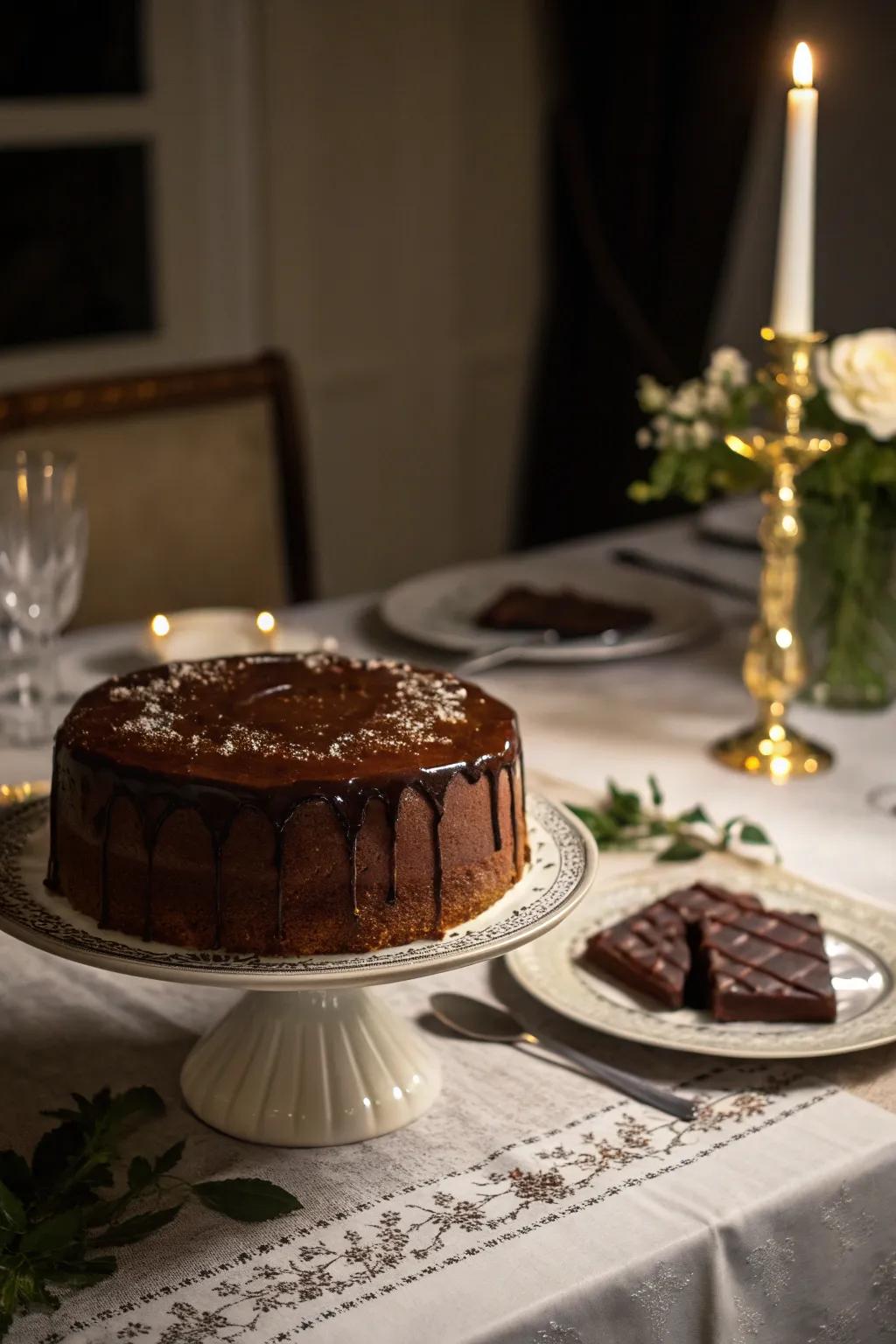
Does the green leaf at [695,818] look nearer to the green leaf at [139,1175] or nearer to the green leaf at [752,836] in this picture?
the green leaf at [752,836]

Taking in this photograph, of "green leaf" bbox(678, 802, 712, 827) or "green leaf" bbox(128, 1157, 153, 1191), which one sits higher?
"green leaf" bbox(678, 802, 712, 827)

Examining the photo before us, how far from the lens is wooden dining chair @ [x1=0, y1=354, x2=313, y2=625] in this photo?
2260mm

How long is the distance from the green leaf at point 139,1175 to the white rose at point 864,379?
96 cm

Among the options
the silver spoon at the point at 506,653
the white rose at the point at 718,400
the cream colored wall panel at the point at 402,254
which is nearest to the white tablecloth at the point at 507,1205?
the silver spoon at the point at 506,653

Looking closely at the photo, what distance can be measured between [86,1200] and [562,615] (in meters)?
1.08

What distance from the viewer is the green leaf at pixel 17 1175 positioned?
896 mm

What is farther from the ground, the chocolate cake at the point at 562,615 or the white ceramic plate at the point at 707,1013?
the chocolate cake at the point at 562,615

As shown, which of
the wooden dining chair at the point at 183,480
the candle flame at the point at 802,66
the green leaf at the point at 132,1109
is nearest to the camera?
the green leaf at the point at 132,1109

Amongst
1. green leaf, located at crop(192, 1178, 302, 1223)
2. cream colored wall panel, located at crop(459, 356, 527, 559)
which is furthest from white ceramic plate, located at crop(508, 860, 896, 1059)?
cream colored wall panel, located at crop(459, 356, 527, 559)

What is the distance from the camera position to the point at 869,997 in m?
1.11

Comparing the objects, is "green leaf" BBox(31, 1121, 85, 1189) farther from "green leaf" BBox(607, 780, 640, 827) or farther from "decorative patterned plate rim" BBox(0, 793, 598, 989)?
"green leaf" BBox(607, 780, 640, 827)

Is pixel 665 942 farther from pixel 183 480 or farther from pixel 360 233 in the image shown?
pixel 360 233

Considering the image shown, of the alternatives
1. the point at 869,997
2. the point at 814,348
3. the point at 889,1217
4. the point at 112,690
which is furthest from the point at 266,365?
the point at 889,1217

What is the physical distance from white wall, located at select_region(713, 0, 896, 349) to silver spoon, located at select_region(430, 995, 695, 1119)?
112 inches
